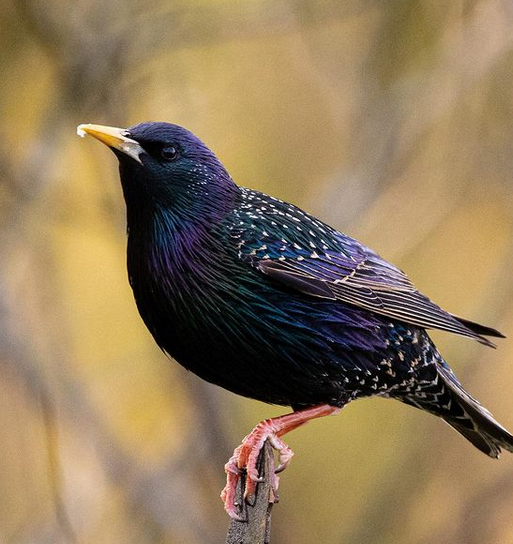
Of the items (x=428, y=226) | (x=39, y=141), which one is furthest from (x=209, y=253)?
(x=428, y=226)

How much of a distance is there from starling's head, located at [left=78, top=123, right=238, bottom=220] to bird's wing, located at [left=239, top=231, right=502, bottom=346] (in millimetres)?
292

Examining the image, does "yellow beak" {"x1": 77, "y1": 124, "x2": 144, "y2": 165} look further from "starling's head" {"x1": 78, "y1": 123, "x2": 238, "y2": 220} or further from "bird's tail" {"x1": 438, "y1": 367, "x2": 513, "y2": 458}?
"bird's tail" {"x1": 438, "y1": 367, "x2": 513, "y2": 458}

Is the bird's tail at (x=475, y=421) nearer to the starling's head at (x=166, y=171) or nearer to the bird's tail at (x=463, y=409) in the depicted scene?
the bird's tail at (x=463, y=409)

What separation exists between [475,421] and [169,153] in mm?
1905

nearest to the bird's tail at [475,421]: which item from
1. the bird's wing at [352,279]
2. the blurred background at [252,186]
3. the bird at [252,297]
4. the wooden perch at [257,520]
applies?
the bird at [252,297]

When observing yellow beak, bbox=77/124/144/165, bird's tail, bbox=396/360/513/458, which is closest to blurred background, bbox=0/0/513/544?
bird's tail, bbox=396/360/513/458

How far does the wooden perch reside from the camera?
167 inches

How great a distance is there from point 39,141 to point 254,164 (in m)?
1.98

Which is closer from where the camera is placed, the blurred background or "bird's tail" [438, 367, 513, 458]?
"bird's tail" [438, 367, 513, 458]

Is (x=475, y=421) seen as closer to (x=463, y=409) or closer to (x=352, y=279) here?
(x=463, y=409)

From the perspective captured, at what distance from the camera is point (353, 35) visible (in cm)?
835

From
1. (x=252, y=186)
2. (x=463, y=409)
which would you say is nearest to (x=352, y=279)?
(x=463, y=409)

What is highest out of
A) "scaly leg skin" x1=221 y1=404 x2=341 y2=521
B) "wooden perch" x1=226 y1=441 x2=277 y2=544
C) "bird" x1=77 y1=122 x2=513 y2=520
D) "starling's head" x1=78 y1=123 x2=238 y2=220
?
"starling's head" x1=78 y1=123 x2=238 y2=220

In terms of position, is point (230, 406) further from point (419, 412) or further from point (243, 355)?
point (243, 355)
